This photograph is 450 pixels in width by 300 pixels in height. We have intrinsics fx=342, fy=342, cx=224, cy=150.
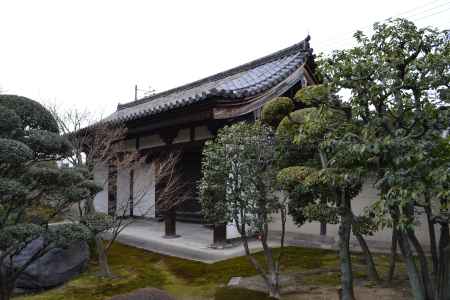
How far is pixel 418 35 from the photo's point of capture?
3627 millimetres

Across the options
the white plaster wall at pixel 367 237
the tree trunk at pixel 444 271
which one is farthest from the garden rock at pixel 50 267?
the tree trunk at pixel 444 271

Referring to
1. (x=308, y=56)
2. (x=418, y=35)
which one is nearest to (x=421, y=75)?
(x=418, y=35)

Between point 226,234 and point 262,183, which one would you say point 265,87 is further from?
point 262,183

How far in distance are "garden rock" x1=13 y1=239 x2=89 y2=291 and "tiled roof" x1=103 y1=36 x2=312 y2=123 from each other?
3909mm

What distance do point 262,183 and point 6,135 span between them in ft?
10.6

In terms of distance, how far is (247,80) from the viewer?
10094 mm

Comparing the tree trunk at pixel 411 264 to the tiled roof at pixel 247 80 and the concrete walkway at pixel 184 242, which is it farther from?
the tiled roof at pixel 247 80

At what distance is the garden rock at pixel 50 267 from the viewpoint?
5.84 meters

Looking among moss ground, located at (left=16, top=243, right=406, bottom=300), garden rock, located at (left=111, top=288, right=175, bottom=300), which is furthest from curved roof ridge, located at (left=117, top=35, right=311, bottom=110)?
garden rock, located at (left=111, top=288, right=175, bottom=300)

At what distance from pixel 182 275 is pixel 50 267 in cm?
232

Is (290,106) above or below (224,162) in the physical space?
above

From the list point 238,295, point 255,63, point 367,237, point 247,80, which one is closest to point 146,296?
point 238,295

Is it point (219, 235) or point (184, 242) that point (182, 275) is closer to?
point (219, 235)

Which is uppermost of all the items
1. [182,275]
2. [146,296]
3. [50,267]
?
[146,296]
